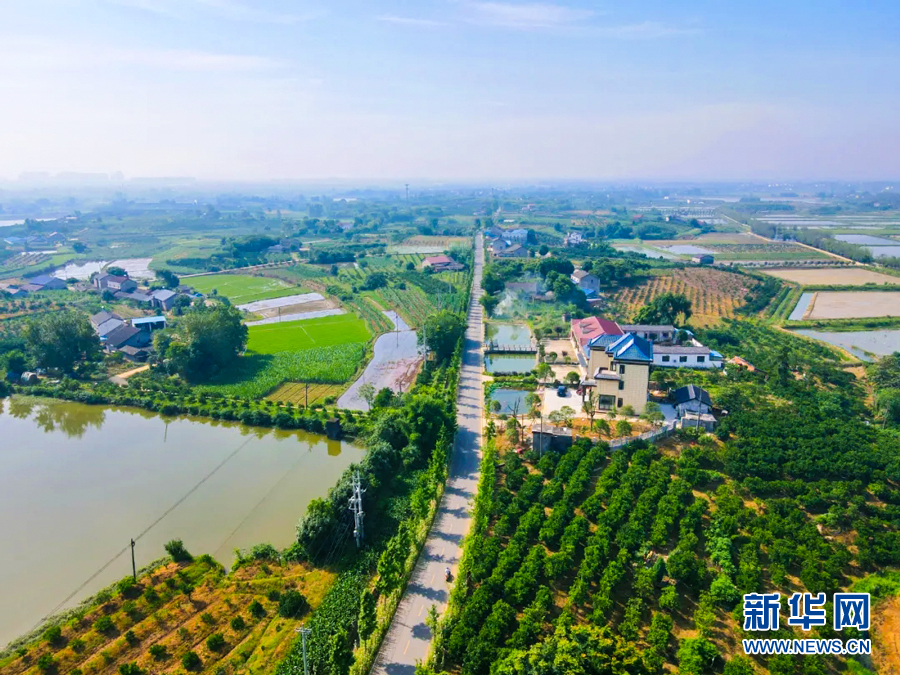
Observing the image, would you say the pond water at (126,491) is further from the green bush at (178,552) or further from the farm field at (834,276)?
the farm field at (834,276)

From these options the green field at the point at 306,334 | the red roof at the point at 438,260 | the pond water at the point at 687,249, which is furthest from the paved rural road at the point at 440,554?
the pond water at the point at 687,249

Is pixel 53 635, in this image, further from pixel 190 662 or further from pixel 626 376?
pixel 626 376

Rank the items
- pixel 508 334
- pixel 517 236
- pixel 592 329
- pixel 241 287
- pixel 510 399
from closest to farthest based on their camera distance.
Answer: pixel 510 399
pixel 592 329
pixel 508 334
pixel 241 287
pixel 517 236

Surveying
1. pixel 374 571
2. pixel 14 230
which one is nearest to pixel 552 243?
pixel 374 571

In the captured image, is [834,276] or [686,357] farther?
[834,276]

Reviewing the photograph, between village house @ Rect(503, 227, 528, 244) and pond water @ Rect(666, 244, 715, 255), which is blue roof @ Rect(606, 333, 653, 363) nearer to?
village house @ Rect(503, 227, 528, 244)

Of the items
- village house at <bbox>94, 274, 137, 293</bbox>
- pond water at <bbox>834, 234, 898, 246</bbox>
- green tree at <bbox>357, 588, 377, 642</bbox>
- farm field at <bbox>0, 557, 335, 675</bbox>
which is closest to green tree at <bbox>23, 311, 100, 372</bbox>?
village house at <bbox>94, 274, 137, 293</bbox>

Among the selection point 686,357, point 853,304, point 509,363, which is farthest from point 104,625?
point 853,304

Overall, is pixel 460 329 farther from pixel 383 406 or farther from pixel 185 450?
pixel 185 450
